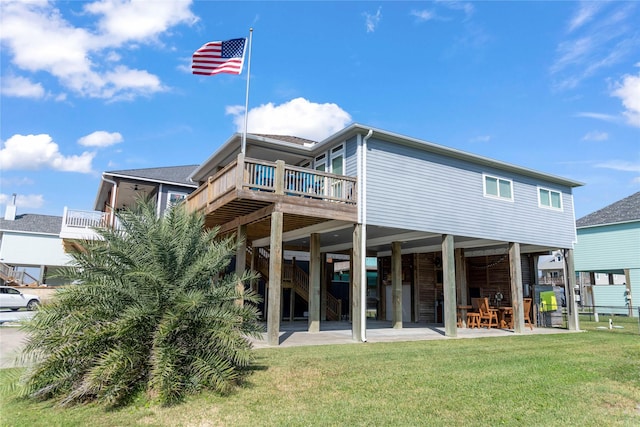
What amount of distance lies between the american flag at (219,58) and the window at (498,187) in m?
9.22

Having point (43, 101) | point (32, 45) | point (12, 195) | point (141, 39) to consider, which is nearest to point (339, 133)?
point (141, 39)

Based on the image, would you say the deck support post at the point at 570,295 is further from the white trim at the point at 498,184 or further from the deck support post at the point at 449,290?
the deck support post at the point at 449,290

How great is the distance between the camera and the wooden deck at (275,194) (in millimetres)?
9523

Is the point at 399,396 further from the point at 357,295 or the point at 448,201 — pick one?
the point at 448,201

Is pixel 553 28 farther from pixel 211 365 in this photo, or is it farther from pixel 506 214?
pixel 211 365

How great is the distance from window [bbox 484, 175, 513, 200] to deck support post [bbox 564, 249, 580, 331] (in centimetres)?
420

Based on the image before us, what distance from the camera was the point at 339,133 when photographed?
1145cm

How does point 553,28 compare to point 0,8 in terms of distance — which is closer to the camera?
point 0,8

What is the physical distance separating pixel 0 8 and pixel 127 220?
373 cm

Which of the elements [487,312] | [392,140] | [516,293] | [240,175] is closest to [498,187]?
[516,293]

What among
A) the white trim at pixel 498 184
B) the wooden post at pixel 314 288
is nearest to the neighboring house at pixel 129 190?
the wooden post at pixel 314 288

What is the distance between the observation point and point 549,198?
1593cm

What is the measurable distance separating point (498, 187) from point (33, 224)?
3411cm

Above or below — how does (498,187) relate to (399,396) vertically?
above
